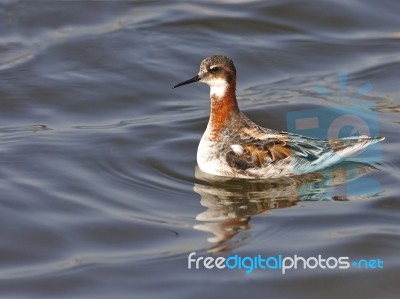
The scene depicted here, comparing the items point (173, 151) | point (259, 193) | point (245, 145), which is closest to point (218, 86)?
point (245, 145)

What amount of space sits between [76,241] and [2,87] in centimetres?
513

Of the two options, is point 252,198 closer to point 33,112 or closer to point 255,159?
point 255,159

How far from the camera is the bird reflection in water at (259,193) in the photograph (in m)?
10.6

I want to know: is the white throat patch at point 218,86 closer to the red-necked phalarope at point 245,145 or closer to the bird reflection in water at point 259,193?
the red-necked phalarope at point 245,145

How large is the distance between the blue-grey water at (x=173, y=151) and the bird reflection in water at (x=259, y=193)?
3 centimetres

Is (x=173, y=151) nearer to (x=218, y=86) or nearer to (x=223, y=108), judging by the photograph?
(x=223, y=108)

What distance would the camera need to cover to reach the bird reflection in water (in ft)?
34.7

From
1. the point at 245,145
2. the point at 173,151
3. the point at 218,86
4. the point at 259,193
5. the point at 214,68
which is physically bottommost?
the point at 259,193

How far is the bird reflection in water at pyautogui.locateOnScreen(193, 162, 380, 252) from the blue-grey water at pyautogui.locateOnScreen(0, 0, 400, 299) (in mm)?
26

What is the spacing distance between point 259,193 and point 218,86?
1.50 metres

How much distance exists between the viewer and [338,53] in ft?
53.6

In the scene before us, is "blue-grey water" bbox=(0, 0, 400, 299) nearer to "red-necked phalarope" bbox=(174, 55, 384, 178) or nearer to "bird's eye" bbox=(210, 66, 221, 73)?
"red-necked phalarope" bbox=(174, 55, 384, 178)

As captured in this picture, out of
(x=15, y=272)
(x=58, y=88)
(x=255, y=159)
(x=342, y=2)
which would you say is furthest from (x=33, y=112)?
(x=342, y=2)

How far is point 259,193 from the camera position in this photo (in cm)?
1152
